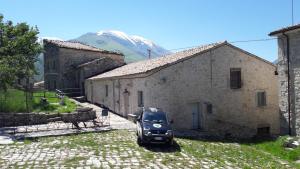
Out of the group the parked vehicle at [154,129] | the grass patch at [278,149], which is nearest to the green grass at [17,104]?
the parked vehicle at [154,129]

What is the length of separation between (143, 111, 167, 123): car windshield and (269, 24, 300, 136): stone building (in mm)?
8186

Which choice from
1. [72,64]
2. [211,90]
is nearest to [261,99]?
[211,90]

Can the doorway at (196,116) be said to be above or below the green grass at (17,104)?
below

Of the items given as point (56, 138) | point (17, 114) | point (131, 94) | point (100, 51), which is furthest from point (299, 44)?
point (100, 51)

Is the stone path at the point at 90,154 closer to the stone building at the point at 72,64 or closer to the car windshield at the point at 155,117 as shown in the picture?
the car windshield at the point at 155,117

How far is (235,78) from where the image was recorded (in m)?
26.9

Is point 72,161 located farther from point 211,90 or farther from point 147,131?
point 211,90

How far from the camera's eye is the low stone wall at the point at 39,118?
915 inches

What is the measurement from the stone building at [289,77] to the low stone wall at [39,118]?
12.5 m

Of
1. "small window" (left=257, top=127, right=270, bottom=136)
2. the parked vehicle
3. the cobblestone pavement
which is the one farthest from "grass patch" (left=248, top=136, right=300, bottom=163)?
"small window" (left=257, top=127, right=270, bottom=136)

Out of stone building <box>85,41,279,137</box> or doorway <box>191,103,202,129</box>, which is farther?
doorway <box>191,103,202,129</box>

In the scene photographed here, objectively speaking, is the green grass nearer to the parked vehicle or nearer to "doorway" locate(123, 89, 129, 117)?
"doorway" locate(123, 89, 129, 117)

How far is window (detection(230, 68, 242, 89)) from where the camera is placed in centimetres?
2670

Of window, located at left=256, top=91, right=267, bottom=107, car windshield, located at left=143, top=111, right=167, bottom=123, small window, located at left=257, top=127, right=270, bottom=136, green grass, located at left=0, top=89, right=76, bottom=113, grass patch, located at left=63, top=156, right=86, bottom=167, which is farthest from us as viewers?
window, located at left=256, top=91, right=267, bottom=107
